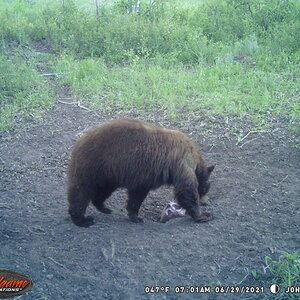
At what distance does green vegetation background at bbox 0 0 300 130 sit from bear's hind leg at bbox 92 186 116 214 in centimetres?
286

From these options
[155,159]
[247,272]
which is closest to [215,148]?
[155,159]

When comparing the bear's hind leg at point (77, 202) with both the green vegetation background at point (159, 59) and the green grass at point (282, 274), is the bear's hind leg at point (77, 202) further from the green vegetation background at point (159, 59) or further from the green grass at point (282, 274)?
the green vegetation background at point (159, 59)

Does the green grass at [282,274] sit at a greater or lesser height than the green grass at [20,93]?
greater

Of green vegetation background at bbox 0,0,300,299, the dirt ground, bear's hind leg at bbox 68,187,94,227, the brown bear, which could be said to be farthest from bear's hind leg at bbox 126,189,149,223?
green vegetation background at bbox 0,0,300,299

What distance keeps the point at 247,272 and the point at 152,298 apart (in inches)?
39.1

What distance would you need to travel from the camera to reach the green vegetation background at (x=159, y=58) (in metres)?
8.72

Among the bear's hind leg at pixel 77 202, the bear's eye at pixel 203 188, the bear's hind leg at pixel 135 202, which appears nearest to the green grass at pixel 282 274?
the bear's eye at pixel 203 188

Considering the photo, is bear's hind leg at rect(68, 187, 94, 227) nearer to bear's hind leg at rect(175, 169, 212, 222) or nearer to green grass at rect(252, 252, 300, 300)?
bear's hind leg at rect(175, 169, 212, 222)

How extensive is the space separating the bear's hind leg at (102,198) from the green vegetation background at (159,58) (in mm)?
2861

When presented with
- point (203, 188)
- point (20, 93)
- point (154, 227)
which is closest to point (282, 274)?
point (154, 227)

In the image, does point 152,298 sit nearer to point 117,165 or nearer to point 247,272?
point 247,272

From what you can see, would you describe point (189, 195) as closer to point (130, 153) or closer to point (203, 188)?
point (203, 188)

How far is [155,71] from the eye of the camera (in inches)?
382

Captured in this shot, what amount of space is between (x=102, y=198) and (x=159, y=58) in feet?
18.0
